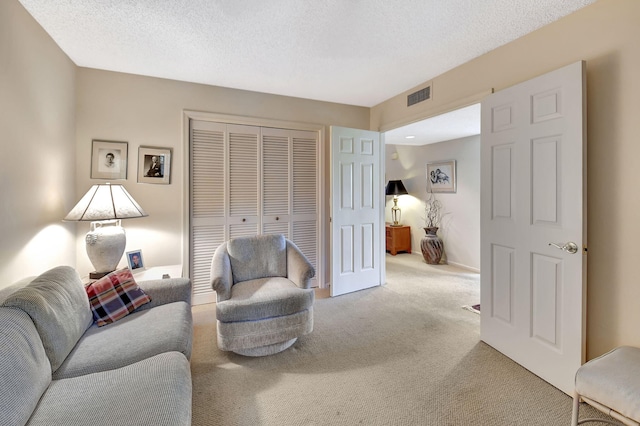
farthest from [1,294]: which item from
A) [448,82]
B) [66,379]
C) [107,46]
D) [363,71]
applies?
[448,82]

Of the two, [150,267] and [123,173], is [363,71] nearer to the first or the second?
[123,173]

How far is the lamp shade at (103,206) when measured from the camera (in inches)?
85.4

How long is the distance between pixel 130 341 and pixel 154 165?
75.4 inches

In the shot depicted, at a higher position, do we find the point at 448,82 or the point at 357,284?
the point at 448,82

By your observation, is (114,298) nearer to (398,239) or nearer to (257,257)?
(257,257)

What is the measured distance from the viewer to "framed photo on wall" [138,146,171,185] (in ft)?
9.38

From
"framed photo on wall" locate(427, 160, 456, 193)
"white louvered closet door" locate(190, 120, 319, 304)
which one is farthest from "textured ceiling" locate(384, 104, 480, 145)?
"white louvered closet door" locate(190, 120, 319, 304)

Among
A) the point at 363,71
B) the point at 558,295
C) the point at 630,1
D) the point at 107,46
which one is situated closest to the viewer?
the point at 630,1

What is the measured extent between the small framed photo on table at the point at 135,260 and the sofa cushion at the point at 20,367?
1.41m

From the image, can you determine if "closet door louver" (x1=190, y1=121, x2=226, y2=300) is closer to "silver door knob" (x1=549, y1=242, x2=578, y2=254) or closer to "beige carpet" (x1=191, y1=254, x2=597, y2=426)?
"beige carpet" (x1=191, y1=254, x2=597, y2=426)

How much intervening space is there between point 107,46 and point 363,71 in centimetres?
212

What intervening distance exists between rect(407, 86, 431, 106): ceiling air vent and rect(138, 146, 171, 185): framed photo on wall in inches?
103

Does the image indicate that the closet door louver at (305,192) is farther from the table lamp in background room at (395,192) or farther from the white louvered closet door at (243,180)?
the table lamp in background room at (395,192)

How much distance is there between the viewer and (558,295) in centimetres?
181
